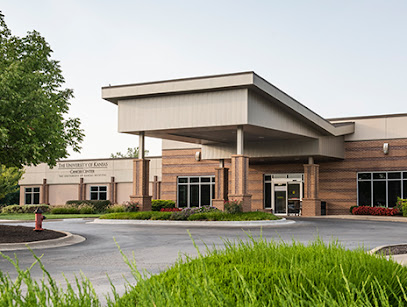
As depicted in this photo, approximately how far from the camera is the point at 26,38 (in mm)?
19656

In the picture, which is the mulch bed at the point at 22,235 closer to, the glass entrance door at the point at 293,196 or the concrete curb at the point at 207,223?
the concrete curb at the point at 207,223

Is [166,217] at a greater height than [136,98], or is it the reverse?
[136,98]

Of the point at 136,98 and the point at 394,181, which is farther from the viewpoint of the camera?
the point at 394,181

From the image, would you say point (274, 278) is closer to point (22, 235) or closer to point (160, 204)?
point (22, 235)

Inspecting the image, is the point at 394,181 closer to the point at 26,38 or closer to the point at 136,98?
the point at 136,98

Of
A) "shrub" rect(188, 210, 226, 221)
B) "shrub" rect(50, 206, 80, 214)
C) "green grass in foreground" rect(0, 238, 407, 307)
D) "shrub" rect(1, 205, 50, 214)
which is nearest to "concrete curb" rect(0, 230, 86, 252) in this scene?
"shrub" rect(188, 210, 226, 221)

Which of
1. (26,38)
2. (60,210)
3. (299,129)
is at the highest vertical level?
(26,38)

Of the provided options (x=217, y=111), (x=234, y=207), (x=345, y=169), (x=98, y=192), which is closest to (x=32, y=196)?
(x=98, y=192)

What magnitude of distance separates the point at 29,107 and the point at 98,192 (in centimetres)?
3739

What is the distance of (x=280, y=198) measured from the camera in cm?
3919

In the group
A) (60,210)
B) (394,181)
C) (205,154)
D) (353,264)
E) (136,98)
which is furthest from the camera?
(60,210)

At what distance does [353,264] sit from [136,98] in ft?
81.1

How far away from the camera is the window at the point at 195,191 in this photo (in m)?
42.2

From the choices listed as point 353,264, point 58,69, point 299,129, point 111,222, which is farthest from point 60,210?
point 353,264
